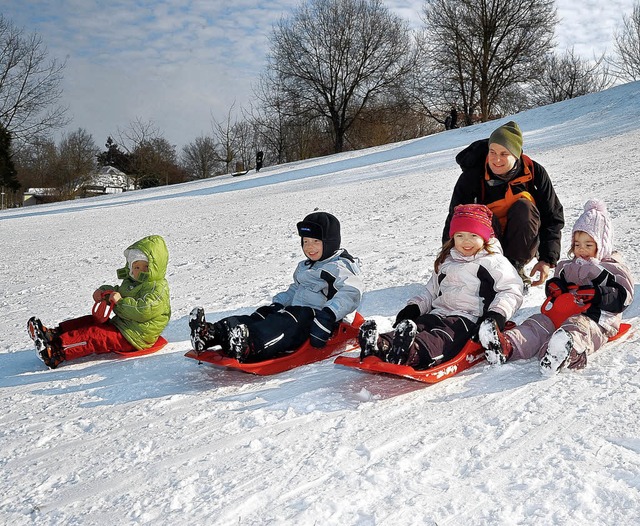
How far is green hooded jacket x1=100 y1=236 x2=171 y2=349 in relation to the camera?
3.35 m

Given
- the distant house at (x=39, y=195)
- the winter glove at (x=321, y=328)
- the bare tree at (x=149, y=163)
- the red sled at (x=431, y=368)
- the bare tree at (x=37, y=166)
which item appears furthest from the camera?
the bare tree at (x=37, y=166)

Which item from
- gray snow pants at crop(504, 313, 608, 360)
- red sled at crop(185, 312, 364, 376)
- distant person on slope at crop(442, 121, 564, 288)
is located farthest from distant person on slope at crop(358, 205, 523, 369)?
Result: distant person on slope at crop(442, 121, 564, 288)

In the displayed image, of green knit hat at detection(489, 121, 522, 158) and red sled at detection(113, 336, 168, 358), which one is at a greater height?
green knit hat at detection(489, 121, 522, 158)

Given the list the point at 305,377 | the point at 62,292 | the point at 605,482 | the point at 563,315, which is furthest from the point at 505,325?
the point at 62,292

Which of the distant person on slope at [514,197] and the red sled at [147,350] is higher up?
the distant person on slope at [514,197]

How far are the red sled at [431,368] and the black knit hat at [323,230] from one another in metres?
0.83

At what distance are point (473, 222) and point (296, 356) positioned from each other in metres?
1.12

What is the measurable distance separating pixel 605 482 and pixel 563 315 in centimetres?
132

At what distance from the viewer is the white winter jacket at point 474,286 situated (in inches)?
112

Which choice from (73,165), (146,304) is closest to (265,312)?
(146,304)

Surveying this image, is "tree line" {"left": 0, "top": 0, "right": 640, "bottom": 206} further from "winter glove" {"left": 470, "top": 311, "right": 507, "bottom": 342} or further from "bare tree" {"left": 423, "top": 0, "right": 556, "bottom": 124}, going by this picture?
"winter glove" {"left": 470, "top": 311, "right": 507, "bottom": 342}

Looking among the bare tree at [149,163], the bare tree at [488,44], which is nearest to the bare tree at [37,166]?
the bare tree at [149,163]

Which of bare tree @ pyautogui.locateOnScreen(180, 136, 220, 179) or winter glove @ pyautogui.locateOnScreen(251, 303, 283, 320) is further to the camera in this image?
bare tree @ pyautogui.locateOnScreen(180, 136, 220, 179)

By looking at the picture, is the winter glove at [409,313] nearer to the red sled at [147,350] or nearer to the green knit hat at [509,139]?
the green knit hat at [509,139]
